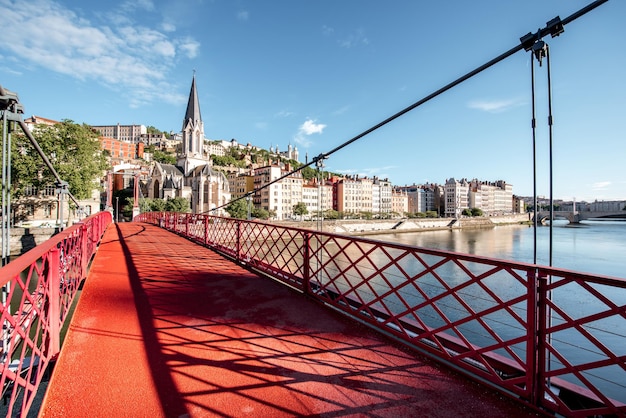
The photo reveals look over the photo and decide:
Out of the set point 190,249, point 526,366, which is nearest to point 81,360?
point 526,366

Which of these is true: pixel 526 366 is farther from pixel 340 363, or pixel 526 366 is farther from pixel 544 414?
pixel 340 363

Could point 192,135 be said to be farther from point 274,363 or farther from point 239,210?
point 274,363

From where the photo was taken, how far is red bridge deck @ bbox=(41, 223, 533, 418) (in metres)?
2.19

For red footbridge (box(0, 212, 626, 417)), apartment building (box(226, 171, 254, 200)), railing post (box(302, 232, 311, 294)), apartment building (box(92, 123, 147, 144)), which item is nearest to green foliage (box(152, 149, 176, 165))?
apartment building (box(92, 123, 147, 144))

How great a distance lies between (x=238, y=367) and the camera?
104 inches

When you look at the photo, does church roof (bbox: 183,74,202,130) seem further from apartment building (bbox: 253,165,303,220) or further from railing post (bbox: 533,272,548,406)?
railing post (bbox: 533,272,548,406)

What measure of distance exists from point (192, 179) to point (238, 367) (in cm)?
6089

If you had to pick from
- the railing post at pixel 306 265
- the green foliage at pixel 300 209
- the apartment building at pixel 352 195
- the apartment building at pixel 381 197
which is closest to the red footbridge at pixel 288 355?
the railing post at pixel 306 265

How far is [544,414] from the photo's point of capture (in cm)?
212

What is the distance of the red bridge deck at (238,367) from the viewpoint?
2.19 metres

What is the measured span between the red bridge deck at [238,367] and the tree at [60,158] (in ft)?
98.9

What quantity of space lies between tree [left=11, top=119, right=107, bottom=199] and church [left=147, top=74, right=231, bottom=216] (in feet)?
85.6

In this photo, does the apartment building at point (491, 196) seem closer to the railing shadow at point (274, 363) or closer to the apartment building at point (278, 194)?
the apartment building at point (278, 194)

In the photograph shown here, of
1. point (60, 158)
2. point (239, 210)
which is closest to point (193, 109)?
point (239, 210)
